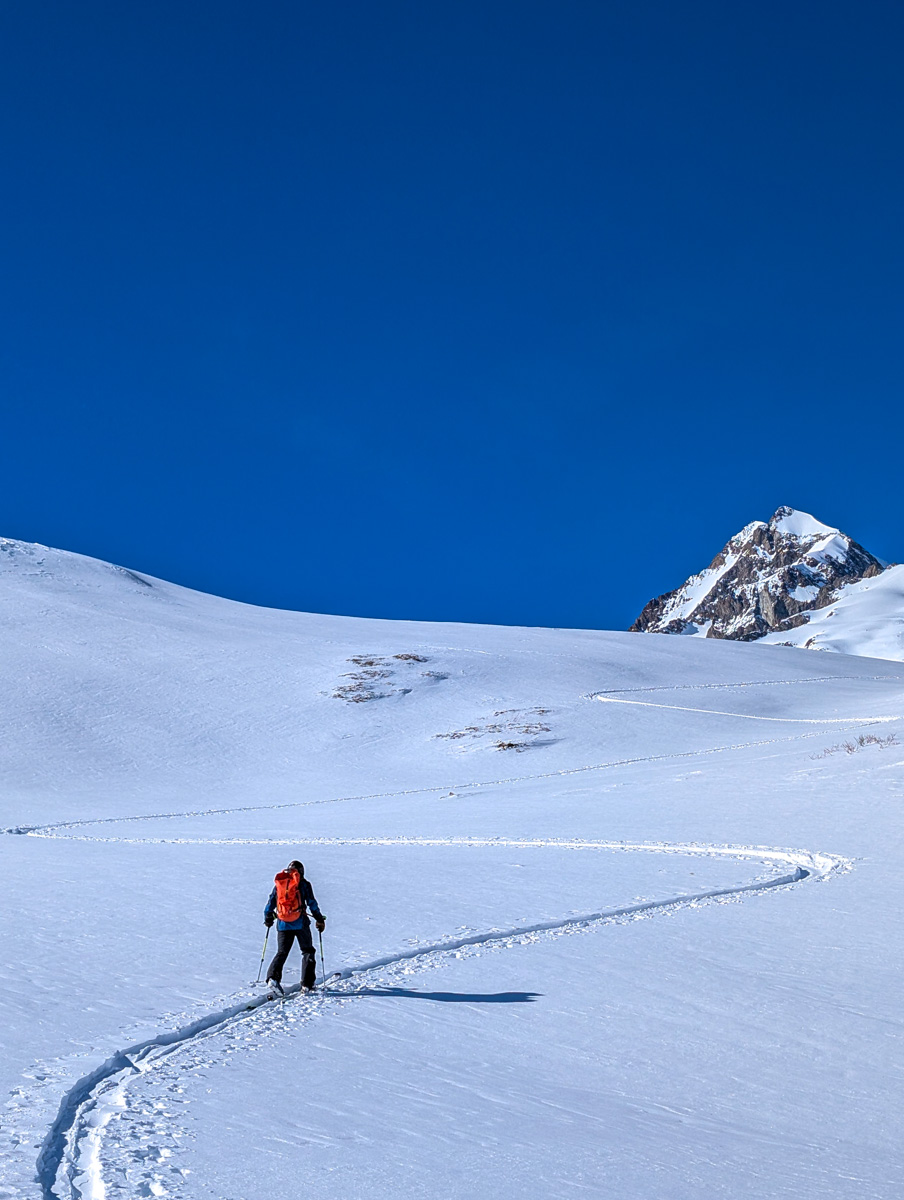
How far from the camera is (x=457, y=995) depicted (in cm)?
998

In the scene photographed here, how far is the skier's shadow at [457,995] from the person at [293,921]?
1.55 ft

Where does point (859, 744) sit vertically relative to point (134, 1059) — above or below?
above

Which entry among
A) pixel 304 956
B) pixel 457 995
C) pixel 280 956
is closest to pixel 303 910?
pixel 304 956

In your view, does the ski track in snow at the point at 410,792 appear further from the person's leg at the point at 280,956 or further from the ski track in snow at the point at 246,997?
the person's leg at the point at 280,956

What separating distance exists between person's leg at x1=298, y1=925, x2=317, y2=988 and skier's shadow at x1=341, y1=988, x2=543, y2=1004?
360 millimetres

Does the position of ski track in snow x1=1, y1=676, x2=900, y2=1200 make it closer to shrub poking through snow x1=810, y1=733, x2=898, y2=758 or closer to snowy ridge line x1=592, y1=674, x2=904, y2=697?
shrub poking through snow x1=810, y1=733, x2=898, y2=758

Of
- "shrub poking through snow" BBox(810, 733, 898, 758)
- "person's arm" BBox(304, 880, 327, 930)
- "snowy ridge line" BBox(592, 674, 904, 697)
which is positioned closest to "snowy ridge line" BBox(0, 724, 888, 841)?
"shrub poking through snow" BBox(810, 733, 898, 758)

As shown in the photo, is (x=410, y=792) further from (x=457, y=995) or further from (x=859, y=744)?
(x=457, y=995)

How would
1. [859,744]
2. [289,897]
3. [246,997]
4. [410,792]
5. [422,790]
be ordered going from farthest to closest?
[422,790] < [410,792] < [859,744] < [289,897] < [246,997]

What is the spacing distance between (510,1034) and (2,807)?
28067 mm

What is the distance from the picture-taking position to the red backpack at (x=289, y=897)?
1036cm

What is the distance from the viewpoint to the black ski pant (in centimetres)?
990

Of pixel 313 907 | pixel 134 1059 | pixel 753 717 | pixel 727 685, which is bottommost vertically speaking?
pixel 134 1059

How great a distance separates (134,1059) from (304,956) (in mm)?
2690
